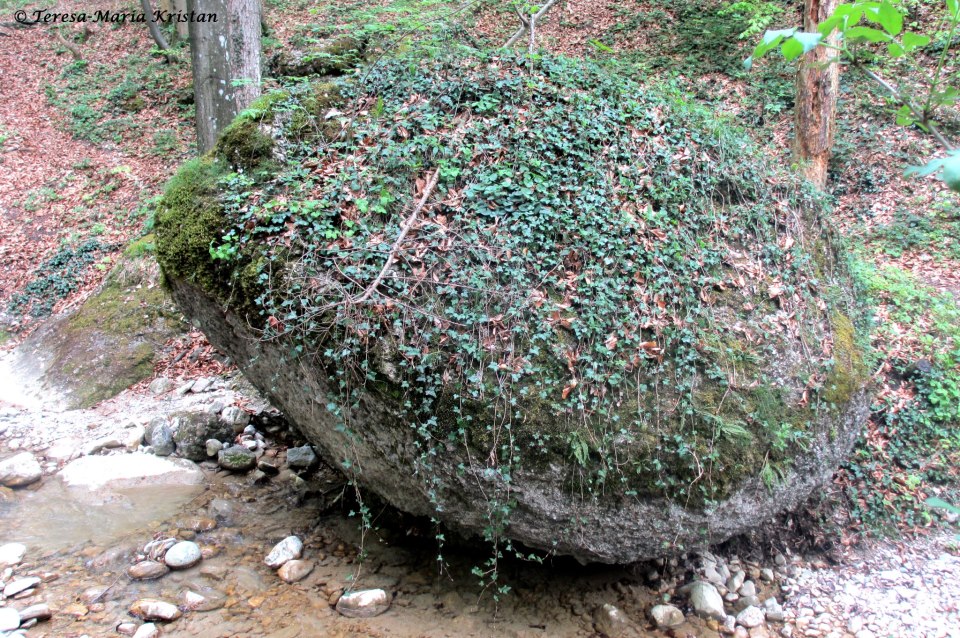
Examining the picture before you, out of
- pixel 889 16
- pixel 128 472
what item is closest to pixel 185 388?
pixel 128 472

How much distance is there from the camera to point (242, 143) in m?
4.70

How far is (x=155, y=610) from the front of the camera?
392 cm

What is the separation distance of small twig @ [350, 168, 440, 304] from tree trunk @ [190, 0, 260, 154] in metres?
4.34

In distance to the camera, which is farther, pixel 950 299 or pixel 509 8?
pixel 509 8

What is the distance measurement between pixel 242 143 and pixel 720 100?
8.98 m

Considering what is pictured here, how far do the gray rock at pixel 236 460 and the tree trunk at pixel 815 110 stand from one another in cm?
748

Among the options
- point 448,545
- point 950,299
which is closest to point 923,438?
point 950,299

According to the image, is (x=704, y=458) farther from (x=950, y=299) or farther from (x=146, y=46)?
(x=146, y=46)

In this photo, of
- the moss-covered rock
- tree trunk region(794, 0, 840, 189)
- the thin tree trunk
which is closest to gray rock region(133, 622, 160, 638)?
the moss-covered rock

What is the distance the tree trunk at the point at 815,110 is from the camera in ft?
25.4

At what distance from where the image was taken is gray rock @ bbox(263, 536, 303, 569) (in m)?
4.48

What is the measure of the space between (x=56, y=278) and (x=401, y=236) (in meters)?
7.88

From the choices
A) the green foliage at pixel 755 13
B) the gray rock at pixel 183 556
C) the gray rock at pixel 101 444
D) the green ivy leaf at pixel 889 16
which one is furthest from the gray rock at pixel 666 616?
the green foliage at pixel 755 13

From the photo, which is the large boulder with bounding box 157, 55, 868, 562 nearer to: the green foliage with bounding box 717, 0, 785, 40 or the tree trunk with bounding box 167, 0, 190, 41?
the green foliage with bounding box 717, 0, 785, 40
